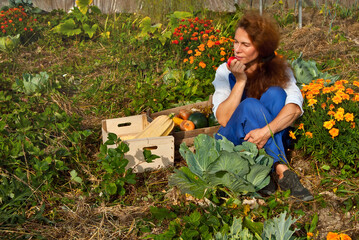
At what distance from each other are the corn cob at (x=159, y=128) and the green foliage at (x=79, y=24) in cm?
309

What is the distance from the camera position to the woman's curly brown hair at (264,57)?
9.59 ft

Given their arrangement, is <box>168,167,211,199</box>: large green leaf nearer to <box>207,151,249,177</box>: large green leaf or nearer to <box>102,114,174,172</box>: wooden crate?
<box>207,151,249,177</box>: large green leaf

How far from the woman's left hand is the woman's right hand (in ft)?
1.30

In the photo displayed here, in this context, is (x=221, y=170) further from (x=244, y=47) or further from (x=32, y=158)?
(x=32, y=158)

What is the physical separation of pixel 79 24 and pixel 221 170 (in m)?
4.67

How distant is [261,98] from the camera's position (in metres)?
3.02

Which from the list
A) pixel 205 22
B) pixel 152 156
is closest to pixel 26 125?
pixel 152 156

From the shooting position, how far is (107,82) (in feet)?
15.7

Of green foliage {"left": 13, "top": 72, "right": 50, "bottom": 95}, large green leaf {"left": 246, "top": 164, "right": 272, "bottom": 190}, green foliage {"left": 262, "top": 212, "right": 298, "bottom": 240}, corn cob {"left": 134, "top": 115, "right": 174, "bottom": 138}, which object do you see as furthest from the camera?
→ green foliage {"left": 13, "top": 72, "right": 50, "bottom": 95}

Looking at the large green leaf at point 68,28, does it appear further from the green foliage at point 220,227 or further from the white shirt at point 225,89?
the green foliage at point 220,227

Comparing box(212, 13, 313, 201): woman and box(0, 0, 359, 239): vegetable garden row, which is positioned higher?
box(212, 13, 313, 201): woman

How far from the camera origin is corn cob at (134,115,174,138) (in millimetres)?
3293

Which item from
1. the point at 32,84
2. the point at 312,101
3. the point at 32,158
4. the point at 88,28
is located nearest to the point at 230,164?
the point at 312,101

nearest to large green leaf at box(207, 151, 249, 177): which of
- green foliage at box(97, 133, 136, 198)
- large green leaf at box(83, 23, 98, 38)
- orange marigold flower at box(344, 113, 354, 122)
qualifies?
green foliage at box(97, 133, 136, 198)
